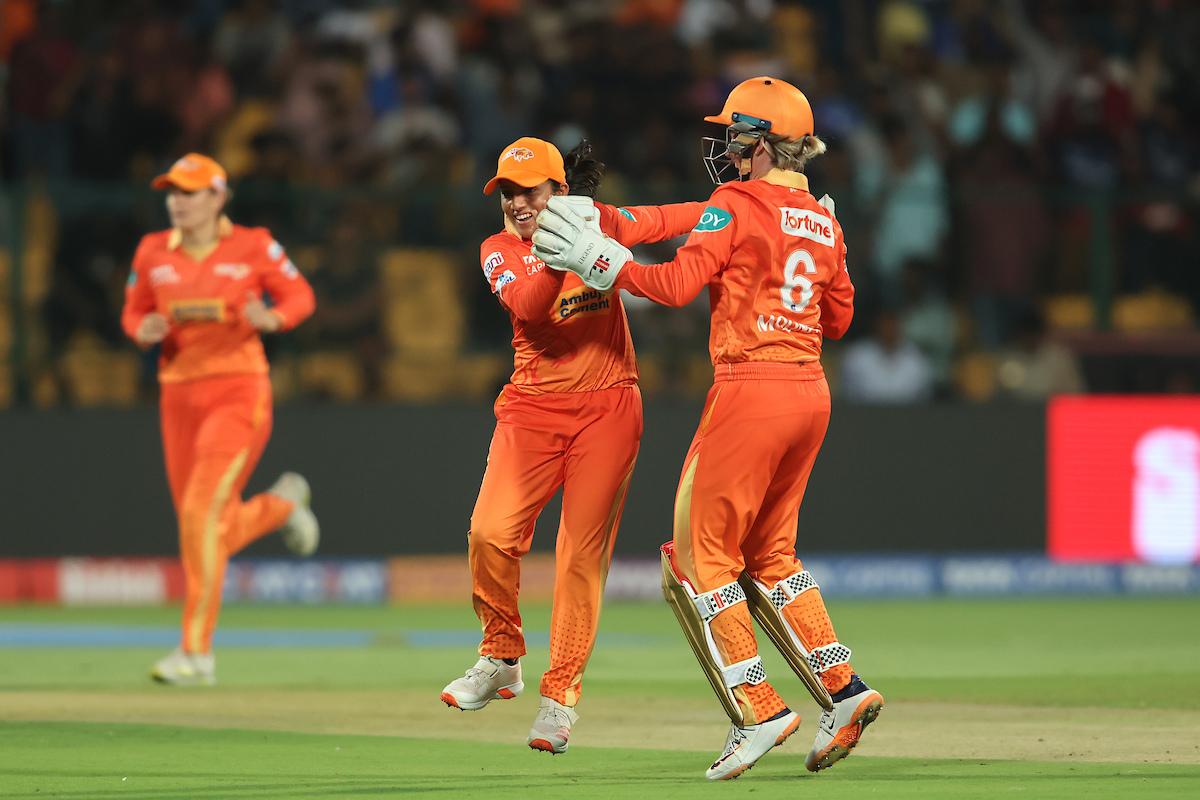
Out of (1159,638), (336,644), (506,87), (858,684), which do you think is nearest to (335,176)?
(506,87)

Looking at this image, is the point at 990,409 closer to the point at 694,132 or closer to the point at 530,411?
the point at 694,132

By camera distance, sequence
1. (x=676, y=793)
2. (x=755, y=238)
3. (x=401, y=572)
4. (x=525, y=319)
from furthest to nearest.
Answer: (x=401, y=572) → (x=525, y=319) → (x=755, y=238) → (x=676, y=793)

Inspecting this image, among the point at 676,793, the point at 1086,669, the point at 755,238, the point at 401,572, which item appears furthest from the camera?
the point at 401,572

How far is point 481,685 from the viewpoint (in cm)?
753

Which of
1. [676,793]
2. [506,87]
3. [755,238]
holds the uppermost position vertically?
[506,87]

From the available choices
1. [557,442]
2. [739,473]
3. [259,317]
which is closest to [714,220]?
[739,473]

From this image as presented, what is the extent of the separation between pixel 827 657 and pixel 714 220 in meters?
1.47

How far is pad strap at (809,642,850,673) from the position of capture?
6867 millimetres

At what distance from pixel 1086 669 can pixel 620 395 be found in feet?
13.1

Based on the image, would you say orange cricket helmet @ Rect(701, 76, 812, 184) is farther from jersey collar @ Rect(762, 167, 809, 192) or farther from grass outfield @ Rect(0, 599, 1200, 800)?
grass outfield @ Rect(0, 599, 1200, 800)

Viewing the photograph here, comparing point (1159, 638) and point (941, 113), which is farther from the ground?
point (941, 113)

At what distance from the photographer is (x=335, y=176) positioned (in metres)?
14.7

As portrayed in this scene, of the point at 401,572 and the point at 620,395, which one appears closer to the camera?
the point at 620,395

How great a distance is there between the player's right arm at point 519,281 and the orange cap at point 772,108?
782mm
